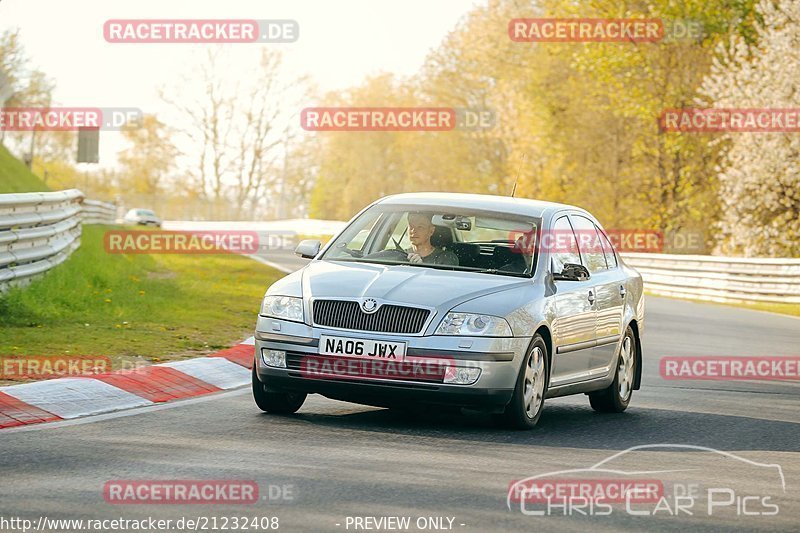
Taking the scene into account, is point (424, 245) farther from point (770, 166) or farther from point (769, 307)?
point (770, 166)

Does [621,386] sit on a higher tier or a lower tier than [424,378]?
lower

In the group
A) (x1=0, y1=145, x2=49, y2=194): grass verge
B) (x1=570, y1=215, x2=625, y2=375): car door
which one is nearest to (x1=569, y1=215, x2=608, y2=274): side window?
(x1=570, y1=215, x2=625, y2=375): car door

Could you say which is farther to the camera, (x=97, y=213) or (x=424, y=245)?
(x=97, y=213)

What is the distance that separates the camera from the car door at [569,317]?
411 inches

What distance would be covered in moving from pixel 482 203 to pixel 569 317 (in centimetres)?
117

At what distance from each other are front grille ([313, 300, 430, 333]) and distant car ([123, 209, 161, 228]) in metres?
74.4

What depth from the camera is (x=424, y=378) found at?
30.7 feet

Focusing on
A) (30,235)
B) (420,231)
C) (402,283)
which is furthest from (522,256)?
(30,235)

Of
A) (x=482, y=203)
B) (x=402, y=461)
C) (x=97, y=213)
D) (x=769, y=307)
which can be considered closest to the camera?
(x=402, y=461)

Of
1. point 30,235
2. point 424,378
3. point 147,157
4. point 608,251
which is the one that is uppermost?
point 147,157

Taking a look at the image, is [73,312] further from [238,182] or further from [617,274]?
[238,182]

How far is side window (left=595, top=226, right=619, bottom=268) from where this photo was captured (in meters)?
12.0

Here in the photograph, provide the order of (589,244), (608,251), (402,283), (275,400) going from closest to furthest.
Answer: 1. (402,283)
2. (275,400)
3. (589,244)
4. (608,251)

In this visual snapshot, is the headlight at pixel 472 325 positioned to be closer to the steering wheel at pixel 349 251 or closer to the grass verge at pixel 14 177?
the steering wheel at pixel 349 251
